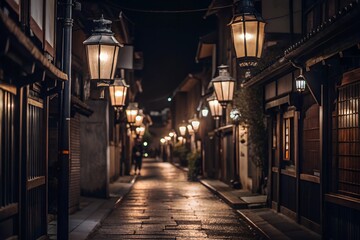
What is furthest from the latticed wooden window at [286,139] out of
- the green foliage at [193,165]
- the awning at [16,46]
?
the green foliage at [193,165]

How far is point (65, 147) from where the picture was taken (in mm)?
11828

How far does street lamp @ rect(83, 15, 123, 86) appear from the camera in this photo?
13.5m

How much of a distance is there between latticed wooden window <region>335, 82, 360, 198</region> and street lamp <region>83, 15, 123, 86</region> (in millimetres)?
5189

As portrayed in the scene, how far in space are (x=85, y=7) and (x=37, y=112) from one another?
35.0 feet

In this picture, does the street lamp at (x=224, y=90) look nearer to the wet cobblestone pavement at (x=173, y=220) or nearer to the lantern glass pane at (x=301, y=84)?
the wet cobblestone pavement at (x=173, y=220)

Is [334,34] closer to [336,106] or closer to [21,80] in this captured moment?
[336,106]

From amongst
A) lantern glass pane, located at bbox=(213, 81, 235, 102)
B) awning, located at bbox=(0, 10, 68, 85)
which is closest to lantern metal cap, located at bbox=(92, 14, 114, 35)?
awning, located at bbox=(0, 10, 68, 85)

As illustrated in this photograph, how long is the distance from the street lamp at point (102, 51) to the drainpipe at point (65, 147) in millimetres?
1655

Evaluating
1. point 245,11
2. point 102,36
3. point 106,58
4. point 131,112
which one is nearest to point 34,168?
point 106,58

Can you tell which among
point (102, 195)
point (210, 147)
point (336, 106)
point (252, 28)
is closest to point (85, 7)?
point (102, 195)

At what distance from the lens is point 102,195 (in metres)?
24.3

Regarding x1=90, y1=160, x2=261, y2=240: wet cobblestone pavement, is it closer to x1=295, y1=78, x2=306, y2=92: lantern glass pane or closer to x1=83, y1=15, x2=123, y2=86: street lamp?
x1=295, y1=78, x2=306, y2=92: lantern glass pane

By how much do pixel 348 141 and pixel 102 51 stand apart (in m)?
5.81

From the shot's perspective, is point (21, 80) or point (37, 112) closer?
point (21, 80)
